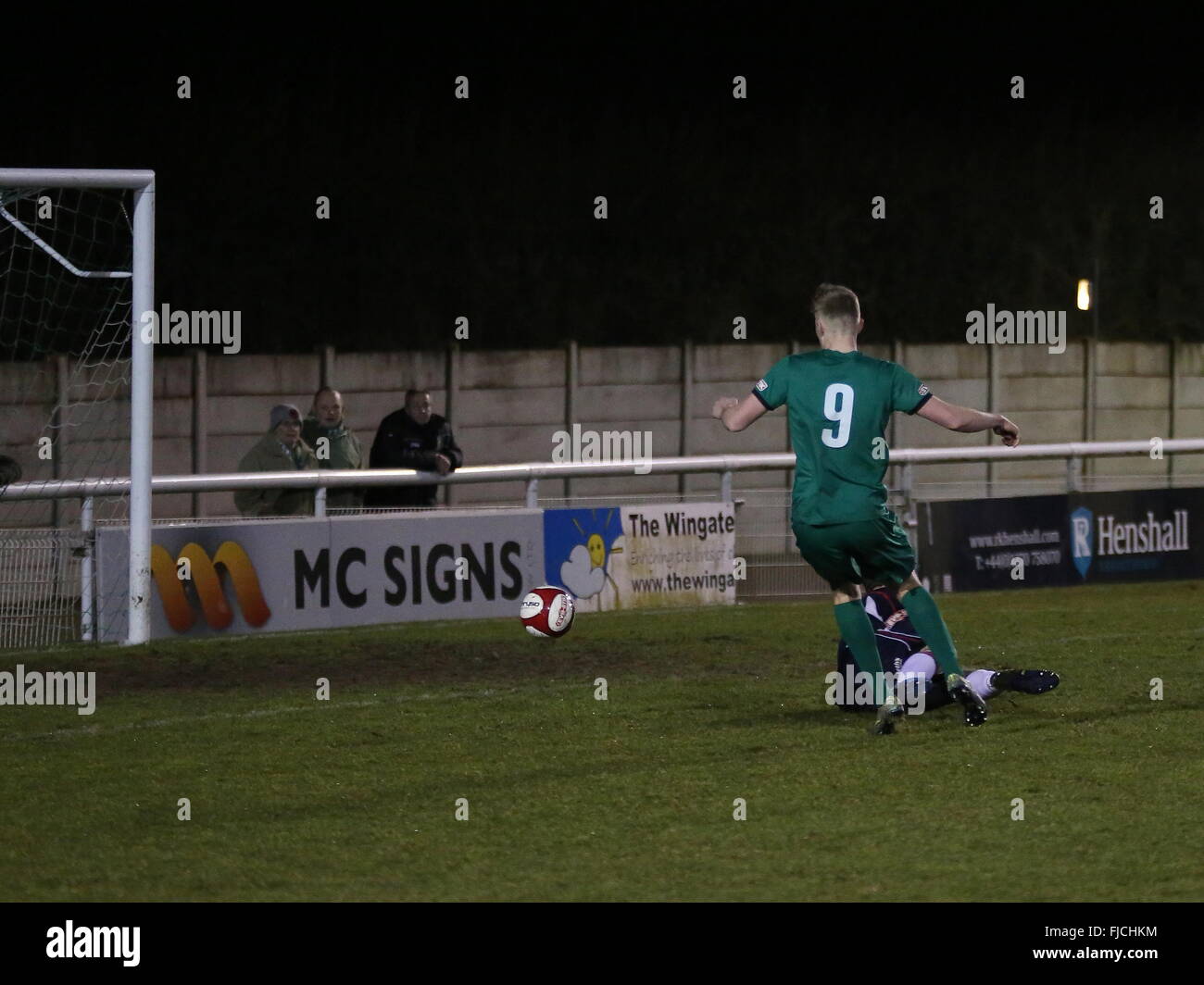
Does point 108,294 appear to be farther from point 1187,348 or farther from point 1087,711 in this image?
point 1187,348

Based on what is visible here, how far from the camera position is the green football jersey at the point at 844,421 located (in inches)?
286

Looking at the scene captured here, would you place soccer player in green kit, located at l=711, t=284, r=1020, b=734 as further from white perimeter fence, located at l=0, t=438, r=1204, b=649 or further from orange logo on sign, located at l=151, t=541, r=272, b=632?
orange logo on sign, located at l=151, t=541, r=272, b=632

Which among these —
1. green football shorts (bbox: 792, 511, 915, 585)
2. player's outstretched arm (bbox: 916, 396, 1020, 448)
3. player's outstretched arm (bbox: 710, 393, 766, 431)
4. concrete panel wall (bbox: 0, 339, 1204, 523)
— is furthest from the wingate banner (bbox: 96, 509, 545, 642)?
player's outstretched arm (bbox: 916, 396, 1020, 448)

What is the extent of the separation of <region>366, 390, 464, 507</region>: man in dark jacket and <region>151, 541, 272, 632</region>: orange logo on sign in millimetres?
1429

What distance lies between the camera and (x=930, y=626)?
7.42 m

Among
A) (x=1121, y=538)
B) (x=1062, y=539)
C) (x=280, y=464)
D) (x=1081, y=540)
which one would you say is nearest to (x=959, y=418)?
(x=280, y=464)

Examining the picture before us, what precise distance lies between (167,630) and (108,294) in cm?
667

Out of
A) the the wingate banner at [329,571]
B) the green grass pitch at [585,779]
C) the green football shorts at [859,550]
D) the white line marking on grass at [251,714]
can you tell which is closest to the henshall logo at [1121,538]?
the green grass pitch at [585,779]

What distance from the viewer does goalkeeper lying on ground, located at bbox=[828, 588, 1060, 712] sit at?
7777 mm

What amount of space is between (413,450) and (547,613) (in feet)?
10.3

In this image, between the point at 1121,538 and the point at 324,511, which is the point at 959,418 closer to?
the point at 324,511

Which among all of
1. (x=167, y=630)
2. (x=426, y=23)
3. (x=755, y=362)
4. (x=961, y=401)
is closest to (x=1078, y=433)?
(x=961, y=401)

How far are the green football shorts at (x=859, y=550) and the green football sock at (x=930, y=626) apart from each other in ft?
0.31

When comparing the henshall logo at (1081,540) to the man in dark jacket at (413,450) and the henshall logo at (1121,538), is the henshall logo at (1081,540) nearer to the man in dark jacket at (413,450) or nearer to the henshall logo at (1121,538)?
the henshall logo at (1121,538)
